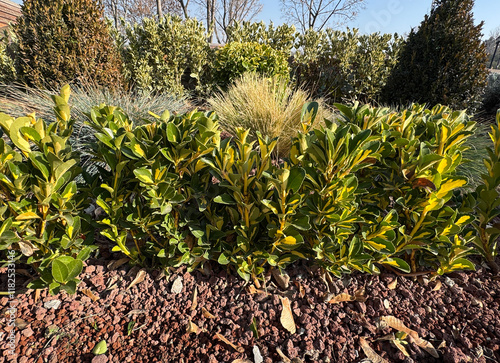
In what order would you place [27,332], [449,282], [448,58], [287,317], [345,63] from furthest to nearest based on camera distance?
[345,63] < [448,58] < [449,282] < [287,317] < [27,332]

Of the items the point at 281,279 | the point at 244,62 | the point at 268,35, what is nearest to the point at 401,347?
the point at 281,279

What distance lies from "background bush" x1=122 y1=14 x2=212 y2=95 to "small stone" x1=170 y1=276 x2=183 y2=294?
15.3ft

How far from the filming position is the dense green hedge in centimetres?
118

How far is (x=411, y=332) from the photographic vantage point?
133 centimetres

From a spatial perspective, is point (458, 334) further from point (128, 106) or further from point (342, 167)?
point (128, 106)

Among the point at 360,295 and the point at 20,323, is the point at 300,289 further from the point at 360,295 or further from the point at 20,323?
the point at 20,323

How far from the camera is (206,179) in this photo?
1.42 meters

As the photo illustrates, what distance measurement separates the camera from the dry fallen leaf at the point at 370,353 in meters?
1.21

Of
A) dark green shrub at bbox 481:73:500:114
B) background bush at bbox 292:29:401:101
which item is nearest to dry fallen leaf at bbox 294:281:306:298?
background bush at bbox 292:29:401:101

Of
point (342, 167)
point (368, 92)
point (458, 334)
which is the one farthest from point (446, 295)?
point (368, 92)

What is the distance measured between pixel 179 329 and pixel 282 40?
24.5ft

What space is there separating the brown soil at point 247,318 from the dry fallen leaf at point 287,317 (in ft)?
0.07

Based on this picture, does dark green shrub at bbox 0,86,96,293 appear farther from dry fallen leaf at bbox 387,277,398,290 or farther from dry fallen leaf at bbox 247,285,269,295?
dry fallen leaf at bbox 387,277,398,290

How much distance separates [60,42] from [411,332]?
5.09 meters
